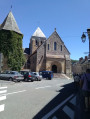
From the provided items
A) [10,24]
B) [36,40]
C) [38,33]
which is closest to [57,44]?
[36,40]

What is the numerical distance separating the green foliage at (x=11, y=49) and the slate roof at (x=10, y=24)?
4.04 feet

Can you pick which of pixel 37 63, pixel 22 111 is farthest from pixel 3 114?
pixel 37 63

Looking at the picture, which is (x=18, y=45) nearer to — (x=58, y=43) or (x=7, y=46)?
(x=7, y=46)

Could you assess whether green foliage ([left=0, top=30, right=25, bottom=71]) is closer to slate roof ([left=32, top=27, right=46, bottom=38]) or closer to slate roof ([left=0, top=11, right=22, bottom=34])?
slate roof ([left=0, top=11, right=22, bottom=34])

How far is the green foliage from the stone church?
1009 cm

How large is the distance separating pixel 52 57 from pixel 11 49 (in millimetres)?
15259

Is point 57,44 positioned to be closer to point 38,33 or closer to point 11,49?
point 38,33

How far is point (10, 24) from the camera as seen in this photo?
29.8m

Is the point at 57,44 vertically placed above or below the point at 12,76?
above

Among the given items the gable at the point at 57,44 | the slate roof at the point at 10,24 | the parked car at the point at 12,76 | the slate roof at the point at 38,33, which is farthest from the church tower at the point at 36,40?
the parked car at the point at 12,76

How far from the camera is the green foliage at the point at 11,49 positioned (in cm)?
2692

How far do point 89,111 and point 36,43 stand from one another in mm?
48505

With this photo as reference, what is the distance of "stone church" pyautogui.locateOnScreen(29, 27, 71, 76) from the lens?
3825 cm

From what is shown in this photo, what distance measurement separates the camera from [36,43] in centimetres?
5300
